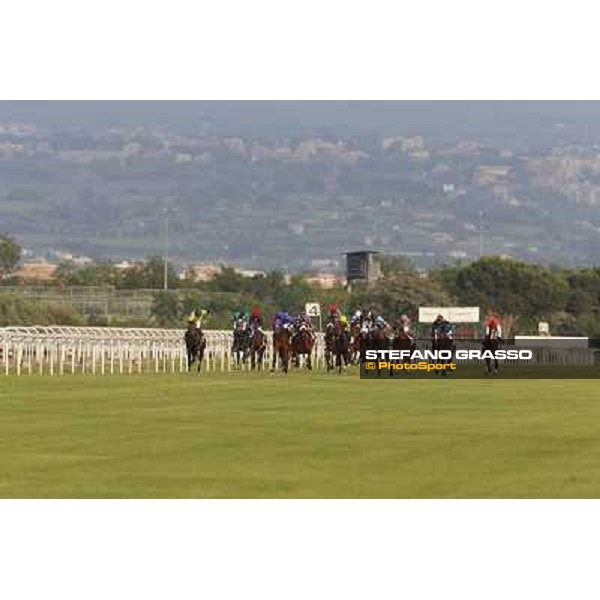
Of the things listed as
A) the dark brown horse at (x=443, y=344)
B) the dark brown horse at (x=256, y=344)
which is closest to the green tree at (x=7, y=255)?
the dark brown horse at (x=256, y=344)

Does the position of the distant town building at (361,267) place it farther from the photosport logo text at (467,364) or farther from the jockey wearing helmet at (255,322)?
the jockey wearing helmet at (255,322)

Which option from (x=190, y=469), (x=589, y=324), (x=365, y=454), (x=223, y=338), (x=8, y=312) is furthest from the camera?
(x=589, y=324)

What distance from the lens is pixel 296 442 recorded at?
2469 cm

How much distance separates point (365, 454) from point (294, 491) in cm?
470

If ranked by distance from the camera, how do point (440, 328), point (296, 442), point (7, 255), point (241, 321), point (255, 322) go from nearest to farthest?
point (296, 442)
point (440, 328)
point (255, 322)
point (241, 321)
point (7, 255)

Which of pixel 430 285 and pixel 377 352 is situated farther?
pixel 430 285

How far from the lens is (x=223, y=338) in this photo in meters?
66.8

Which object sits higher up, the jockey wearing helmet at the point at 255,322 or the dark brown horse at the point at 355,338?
the jockey wearing helmet at the point at 255,322

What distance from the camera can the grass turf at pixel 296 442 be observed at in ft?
61.4

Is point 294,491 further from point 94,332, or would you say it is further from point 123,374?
point 94,332

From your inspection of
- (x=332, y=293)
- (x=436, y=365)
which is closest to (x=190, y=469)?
(x=436, y=365)

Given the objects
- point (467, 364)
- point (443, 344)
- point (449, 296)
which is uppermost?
point (449, 296)

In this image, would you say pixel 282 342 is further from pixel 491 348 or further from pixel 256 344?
pixel 491 348

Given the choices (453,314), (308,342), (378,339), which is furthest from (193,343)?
(453,314)
